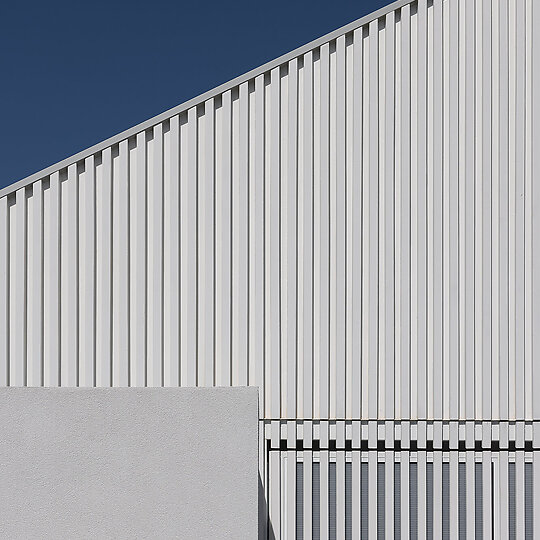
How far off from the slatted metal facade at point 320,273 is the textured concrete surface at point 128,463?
1301 millimetres

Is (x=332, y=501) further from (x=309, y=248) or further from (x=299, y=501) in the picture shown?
(x=309, y=248)

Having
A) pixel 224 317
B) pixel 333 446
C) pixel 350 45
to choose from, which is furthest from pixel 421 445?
pixel 350 45

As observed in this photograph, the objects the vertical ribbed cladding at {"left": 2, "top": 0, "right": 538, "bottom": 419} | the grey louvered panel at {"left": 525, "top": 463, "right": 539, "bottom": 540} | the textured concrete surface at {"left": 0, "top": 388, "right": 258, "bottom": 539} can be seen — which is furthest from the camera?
the grey louvered panel at {"left": 525, "top": 463, "right": 539, "bottom": 540}

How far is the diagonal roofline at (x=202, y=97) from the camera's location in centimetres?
810

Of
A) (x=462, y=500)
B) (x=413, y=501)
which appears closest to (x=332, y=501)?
(x=413, y=501)

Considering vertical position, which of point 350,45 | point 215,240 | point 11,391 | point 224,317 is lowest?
point 11,391

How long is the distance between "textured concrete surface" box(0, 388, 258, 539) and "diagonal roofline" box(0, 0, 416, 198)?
2455mm

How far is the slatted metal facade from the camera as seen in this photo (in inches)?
315

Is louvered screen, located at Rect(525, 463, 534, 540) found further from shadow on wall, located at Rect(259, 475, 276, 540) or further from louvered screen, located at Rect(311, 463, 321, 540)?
shadow on wall, located at Rect(259, 475, 276, 540)

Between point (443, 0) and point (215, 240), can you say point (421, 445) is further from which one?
point (443, 0)

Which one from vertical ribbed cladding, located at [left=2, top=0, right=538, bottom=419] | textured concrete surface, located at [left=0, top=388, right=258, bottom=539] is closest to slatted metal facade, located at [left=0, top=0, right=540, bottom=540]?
vertical ribbed cladding, located at [left=2, top=0, right=538, bottom=419]

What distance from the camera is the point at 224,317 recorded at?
8.02 metres

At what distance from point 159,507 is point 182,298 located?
2216 mm

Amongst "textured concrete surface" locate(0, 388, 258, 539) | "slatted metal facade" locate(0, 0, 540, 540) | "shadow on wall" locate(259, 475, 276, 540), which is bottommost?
"shadow on wall" locate(259, 475, 276, 540)
